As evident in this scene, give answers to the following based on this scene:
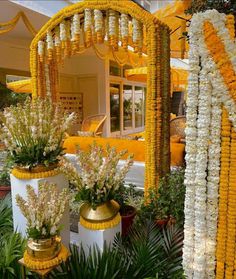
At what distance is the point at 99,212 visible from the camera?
1524mm

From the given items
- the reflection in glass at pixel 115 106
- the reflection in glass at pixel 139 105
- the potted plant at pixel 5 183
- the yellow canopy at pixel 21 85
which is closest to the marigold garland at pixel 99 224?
the potted plant at pixel 5 183

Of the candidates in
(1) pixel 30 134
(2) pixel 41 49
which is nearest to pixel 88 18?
(2) pixel 41 49

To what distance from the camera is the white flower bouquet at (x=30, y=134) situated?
5.60 feet

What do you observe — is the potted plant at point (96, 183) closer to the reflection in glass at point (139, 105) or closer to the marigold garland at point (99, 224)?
the marigold garland at point (99, 224)

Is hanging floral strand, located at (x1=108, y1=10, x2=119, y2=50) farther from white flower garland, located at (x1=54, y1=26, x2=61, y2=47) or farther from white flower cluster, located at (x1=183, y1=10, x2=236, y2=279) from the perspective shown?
white flower cluster, located at (x1=183, y1=10, x2=236, y2=279)

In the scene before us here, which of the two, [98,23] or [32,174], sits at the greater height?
[98,23]

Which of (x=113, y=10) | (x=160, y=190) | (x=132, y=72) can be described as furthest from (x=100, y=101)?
(x=160, y=190)

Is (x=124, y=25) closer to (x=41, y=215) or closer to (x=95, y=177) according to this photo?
(x=95, y=177)

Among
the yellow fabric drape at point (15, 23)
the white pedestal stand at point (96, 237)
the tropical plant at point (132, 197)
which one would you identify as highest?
the yellow fabric drape at point (15, 23)

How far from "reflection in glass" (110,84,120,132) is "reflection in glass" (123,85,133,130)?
22.4 inches

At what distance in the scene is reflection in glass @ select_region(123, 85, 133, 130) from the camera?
10.5 meters

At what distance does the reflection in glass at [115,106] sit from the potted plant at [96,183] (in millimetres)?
7986

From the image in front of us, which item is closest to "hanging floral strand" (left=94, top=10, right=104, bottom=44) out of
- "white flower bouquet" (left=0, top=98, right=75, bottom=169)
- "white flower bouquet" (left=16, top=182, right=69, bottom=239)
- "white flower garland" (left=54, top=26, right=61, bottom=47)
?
"white flower garland" (left=54, top=26, right=61, bottom=47)

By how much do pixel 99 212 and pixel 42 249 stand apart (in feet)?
1.29
